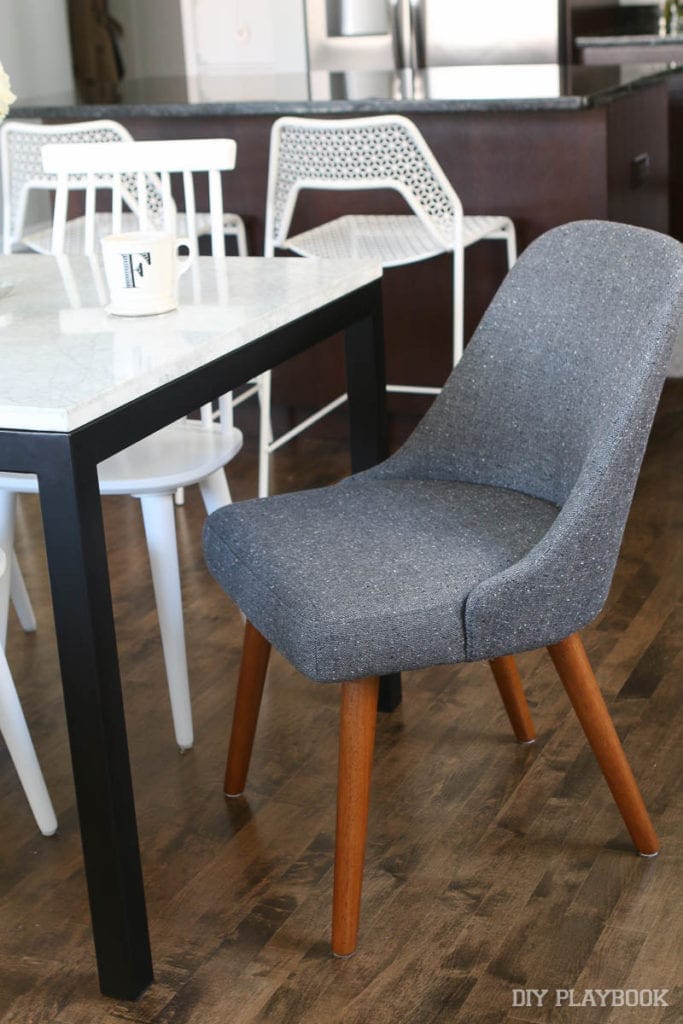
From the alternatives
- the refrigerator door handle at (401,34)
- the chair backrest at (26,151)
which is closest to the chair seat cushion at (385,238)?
the chair backrest at (26,151)

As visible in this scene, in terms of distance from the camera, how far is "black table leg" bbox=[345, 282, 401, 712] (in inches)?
84.2

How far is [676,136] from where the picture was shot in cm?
472

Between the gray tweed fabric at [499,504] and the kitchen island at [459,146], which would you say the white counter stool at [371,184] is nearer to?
the kitchen island at [459,146]

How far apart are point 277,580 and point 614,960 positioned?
608 mm

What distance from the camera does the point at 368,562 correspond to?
1714 mm

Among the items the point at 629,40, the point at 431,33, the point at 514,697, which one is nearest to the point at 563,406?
the point at 514,697

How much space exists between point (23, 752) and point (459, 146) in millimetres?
2049

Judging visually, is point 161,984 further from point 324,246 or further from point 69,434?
point 324,246

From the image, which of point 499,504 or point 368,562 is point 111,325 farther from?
A: point 499,504

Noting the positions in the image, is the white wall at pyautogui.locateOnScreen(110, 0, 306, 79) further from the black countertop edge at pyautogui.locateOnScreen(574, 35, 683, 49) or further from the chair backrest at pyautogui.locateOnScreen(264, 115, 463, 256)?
the chair backrest at pyautogui.locateOnScreen(264, 115, 463, 256)

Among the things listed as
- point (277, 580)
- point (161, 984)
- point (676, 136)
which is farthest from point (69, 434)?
point (676, 136)

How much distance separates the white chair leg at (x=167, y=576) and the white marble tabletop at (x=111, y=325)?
1.12ft

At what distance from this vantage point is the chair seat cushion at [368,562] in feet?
5.25

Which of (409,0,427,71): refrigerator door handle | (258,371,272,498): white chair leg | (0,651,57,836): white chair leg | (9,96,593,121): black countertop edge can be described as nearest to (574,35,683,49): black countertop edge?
(409,0,427,71): refrigerator door handle
